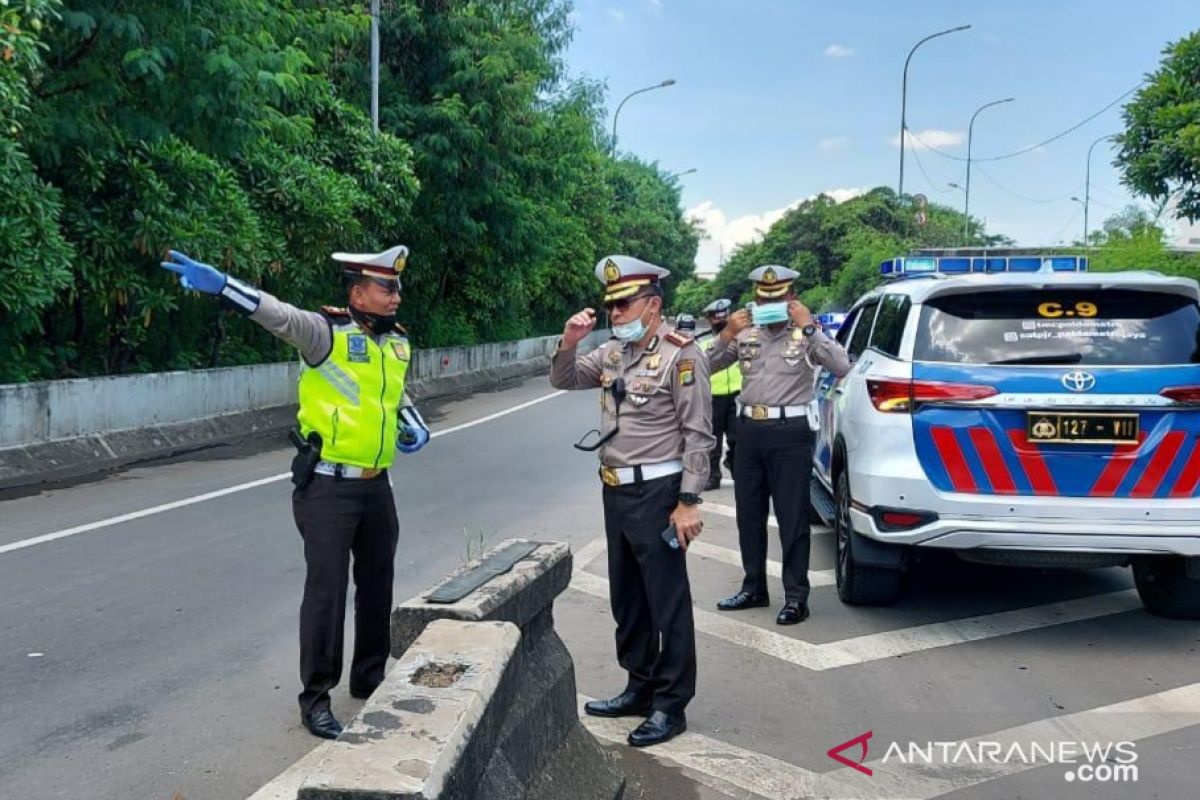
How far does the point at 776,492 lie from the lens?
20.5 ft

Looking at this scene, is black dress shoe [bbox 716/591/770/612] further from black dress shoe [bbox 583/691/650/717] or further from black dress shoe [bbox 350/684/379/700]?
black dress shoe [bbox 350/684/379/700]

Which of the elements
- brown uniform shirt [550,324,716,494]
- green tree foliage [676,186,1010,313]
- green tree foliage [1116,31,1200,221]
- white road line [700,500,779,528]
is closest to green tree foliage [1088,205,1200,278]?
green tree foliage [1116,31,1200,221]

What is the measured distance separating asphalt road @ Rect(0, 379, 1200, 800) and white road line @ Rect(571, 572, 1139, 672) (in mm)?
20

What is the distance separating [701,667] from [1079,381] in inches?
91.8

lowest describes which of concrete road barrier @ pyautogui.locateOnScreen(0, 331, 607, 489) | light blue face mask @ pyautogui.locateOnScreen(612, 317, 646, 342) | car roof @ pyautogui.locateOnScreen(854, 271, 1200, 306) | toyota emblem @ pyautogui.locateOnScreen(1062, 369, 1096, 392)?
concrete road barrier @ pyautogui.locateOnScreen(0, 331, 607, 489)

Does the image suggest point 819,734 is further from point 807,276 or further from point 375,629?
point 807,276

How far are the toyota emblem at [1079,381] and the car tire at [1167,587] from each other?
1.02 m

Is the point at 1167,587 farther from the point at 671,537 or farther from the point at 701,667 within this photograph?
the point at 671,537

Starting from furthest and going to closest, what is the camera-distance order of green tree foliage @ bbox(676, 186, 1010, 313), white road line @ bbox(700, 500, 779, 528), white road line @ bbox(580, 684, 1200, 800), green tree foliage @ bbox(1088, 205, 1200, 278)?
green tree foliage @ bbox(676, 186, 1010, 313) → green tree foliage @ bbox(1088, 205, 1200, 278) → white road line @ bbox(700, 500, 779, 528) → white road line @ bbox(580, 684, 1200, 800)

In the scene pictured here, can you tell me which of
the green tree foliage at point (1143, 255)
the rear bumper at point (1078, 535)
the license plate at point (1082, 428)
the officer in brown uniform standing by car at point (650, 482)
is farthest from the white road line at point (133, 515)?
the green tree foliage at point (1143, 255)

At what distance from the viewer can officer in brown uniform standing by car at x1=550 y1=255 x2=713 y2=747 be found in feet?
14.6

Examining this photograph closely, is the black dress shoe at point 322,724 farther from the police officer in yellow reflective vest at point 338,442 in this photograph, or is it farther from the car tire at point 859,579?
the car tire at point 859,579

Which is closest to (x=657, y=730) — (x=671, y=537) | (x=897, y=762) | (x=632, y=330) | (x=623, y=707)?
(x=623, y=707)

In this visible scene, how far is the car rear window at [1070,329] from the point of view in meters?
5.62
